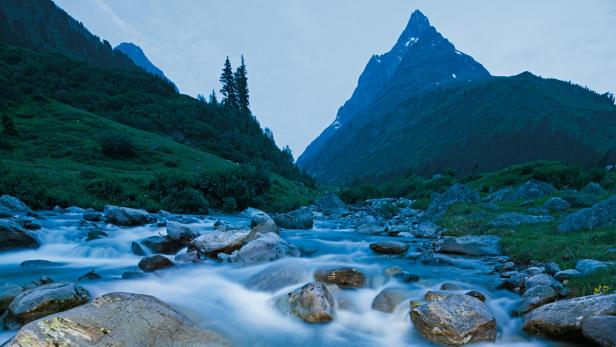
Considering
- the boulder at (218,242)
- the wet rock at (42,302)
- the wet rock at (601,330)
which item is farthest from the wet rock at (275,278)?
the wet rock at (601,330)

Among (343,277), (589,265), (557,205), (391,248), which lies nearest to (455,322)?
(343,277)

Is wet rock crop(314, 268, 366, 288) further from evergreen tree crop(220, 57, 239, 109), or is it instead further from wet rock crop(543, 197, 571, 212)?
evergreen tree crop(220, 57, 239, 109)

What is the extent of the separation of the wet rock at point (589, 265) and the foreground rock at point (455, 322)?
3204 mm

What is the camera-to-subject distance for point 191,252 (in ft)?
37.1

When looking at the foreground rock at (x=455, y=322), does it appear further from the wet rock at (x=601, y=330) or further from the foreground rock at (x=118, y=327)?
the foreground rock at (x=118, y=327)

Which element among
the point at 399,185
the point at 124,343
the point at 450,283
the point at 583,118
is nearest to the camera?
the point at 124,343

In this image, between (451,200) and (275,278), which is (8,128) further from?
(451,200)

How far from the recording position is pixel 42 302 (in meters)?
5.81

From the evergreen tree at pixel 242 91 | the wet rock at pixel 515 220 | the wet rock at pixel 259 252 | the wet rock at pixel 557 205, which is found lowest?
the wet rock at pixel 259 252

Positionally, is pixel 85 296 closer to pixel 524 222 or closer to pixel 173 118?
pixel 524 222

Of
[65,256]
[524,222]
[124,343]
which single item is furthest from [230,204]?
[124,343]

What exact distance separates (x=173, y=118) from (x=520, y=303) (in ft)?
198

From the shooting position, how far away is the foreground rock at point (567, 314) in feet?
17.7

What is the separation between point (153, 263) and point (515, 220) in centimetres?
1510
